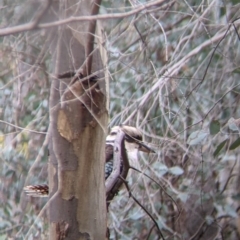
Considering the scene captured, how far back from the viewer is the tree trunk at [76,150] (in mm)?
1619

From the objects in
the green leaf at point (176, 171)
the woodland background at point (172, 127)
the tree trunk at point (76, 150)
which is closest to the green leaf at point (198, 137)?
the woodland background at point (172, 127)

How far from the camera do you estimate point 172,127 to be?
263 cm

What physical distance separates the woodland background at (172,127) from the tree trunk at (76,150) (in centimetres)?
80

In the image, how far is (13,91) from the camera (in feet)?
8.99

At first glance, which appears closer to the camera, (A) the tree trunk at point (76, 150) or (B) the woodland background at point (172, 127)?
(A) the tree trunk at point (76, 150)

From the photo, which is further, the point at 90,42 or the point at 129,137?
the point at 129,137

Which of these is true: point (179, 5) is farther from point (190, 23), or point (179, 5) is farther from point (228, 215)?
point (228, 215)

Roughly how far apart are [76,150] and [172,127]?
1028 millimetres

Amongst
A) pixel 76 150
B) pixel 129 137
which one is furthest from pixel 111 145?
pixel 76 150

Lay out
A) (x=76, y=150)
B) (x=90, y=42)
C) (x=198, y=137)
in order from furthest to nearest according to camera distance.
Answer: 1. (x=198, y=137)
2. (x=76, y=150)
3. (x=90, y=42)

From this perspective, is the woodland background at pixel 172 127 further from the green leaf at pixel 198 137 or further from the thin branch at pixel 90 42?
the thin branch at pixel 90 42

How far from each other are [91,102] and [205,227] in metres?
1.36

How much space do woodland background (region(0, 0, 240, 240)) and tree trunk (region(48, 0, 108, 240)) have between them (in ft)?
2.62

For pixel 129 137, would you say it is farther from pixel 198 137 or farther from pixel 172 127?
pixel 172 127
